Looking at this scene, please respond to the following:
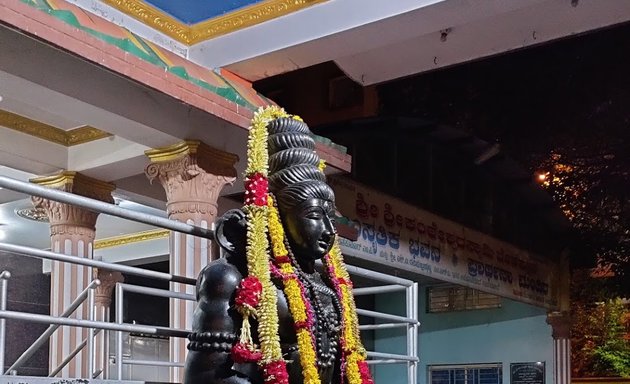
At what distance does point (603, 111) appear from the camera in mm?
13820

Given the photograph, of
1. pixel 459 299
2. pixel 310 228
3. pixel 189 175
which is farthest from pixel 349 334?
pixel 459 299

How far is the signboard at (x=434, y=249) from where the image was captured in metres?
9.44

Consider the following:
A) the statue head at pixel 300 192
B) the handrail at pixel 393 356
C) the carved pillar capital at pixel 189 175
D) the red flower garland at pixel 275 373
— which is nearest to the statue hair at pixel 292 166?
the statue head at pixel 300 192

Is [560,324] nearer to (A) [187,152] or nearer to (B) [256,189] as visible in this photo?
(A) [187,152]

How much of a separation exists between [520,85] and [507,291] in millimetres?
3486

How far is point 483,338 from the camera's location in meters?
14.4

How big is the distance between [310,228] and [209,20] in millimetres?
3996

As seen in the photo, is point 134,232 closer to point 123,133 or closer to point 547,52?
point 123,133

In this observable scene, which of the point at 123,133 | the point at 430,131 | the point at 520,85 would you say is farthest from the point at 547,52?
the point at 123,133

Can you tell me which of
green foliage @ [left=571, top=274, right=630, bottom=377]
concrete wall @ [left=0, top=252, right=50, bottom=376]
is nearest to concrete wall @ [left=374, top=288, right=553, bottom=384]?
green foliage @ [left=571, top=274, right=630, bottom=377]

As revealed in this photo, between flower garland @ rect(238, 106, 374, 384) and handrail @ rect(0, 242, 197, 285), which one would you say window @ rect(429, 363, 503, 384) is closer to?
flower garland @ rect(238, 106, 374, 384)

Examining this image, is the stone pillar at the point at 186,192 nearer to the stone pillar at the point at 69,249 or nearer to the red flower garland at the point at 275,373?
the stone pillar at the point at 69,249

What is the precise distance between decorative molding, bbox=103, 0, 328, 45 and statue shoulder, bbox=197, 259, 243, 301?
12.1 ft

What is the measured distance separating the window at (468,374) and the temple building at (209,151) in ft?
2.41
